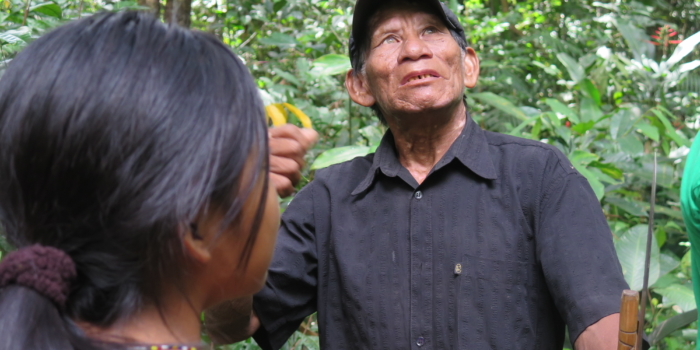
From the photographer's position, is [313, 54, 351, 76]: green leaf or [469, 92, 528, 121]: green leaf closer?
[313, 54, 351, 76]: green leaf

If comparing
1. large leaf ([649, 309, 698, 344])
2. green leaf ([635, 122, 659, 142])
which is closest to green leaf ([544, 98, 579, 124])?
green leaf ([635, 122, 659, 142])

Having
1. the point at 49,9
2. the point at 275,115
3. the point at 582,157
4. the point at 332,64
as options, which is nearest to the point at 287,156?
the point at 275,115

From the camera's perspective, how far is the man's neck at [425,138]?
6.51ft

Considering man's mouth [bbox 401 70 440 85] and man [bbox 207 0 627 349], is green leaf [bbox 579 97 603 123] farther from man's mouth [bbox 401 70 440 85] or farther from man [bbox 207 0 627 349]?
man's mouth [bbox 401 70 440 85]

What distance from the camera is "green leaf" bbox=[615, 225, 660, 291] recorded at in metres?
2.40

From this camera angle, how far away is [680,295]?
8.27 feet

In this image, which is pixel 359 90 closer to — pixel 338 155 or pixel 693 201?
pixel 338 155

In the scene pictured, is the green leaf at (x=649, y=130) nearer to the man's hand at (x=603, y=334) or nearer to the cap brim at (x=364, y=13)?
the cap brim at (x=364, y=13)

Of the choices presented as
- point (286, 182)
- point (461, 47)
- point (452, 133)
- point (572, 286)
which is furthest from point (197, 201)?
point (461, 47)

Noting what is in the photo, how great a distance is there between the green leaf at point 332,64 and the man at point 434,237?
535 mm

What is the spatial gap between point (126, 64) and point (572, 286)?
3.66 ft

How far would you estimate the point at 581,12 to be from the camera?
4.77m

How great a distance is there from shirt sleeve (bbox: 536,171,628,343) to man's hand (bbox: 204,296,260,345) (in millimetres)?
763

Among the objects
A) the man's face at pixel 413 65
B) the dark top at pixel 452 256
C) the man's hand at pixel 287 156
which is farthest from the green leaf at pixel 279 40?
the man's hand at pixel 287 156
